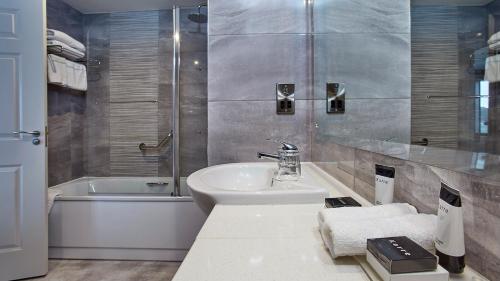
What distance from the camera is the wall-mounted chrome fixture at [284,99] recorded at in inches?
64.2

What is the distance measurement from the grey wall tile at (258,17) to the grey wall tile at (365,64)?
0.19 metres

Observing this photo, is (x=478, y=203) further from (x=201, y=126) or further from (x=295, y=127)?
(x=201, y=126)

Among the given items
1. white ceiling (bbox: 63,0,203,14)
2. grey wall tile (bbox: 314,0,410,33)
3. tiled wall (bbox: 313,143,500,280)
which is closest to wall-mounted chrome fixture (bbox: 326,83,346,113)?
grey wall tile (bbox: 314,0,410,33)

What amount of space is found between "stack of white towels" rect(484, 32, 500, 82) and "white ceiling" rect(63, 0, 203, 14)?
232 centimetres

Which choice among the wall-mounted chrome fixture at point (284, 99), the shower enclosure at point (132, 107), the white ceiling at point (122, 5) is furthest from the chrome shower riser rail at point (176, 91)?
the wall-mounted chrome fixture at point (284, 99)

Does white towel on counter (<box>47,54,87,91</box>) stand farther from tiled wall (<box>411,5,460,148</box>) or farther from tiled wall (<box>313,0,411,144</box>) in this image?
tiled wall (<box>411,5,460,148</box>)

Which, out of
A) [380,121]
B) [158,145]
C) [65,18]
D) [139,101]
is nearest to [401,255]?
[380,121]

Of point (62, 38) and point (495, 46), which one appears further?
point (62, 38)

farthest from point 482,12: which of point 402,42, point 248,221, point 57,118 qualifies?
point 57,118

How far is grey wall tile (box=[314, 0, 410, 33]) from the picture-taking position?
0.66 metres

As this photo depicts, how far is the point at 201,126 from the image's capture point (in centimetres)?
242

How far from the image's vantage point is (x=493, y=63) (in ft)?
1.24

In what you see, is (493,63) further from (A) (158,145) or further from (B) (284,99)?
(A) (158,145)

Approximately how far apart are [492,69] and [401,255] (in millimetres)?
302
